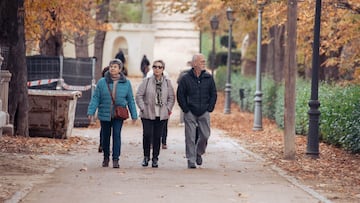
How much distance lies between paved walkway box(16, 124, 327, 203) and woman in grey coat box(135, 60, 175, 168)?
0.45 metres

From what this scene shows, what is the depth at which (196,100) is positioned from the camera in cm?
1487

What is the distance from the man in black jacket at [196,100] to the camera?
14.9 m

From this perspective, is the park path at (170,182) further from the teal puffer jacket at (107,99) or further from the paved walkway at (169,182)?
the teal puffer jacket at (107,99)

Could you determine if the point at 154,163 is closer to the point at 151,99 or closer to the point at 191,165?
the point at 191,165

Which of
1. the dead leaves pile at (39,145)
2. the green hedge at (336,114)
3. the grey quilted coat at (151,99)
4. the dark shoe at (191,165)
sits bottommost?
the dead leaves pile at (39,145)

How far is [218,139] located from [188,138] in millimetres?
8171

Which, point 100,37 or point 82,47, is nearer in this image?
point 100,37

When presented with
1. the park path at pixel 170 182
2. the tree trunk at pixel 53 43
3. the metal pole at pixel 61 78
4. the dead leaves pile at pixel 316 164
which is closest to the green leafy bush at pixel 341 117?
the dead leaves pile at pixel 316 164

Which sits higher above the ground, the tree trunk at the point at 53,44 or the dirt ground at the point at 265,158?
the tree trunk at the point at 53,44

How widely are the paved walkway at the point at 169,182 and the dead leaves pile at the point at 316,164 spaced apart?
1.22 ft

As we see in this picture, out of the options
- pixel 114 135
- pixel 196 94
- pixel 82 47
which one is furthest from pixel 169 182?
pixel 82 47

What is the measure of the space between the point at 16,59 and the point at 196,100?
6.05 meters

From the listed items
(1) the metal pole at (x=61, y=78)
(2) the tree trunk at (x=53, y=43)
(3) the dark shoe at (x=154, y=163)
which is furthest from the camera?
(2) the tree trunk at (x=53, y=43)

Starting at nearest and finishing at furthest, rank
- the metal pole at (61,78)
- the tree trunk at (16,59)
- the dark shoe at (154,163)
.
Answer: the dark shoe at (154,163) → the tree trunk at (16,59) → the metal pole at (61,78)
